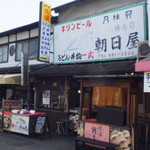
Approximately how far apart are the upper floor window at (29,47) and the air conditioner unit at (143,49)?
307 inches

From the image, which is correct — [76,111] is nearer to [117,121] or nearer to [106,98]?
[106,98]

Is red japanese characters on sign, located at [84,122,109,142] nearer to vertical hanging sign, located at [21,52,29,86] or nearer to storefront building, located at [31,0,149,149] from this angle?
storefront building, located at [31,0,149,149]

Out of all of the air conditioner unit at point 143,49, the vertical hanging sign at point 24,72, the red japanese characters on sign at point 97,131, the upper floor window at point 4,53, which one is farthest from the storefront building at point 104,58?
the upper floor window at point 4,53

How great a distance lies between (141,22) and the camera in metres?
8.39

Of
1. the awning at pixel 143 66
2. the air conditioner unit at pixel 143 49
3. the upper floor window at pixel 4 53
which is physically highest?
the upper floor window at pixel 4 53

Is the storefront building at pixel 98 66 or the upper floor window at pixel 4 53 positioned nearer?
the storefront building at pixel 98 66

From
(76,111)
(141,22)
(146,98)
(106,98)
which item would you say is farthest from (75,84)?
(141,22)

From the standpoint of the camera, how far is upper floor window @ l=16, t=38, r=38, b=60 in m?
14.3

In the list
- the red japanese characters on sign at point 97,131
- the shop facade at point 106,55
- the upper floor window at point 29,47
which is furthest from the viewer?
the upper floor window at point 29,47

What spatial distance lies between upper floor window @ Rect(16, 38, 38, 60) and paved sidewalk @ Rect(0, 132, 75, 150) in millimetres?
5302

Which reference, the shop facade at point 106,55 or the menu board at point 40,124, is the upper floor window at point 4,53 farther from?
the menu board at point 40,124

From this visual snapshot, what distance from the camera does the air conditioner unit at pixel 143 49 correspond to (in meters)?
7.79

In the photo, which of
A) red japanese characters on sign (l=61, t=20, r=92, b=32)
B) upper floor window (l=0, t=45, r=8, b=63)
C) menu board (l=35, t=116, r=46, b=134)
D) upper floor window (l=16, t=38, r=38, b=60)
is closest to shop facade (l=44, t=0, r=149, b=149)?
red japanese characters on sign (l=61, t=20, r=92, b=32)

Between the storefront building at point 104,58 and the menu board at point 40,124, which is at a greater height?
the storefront building at point 104,58
